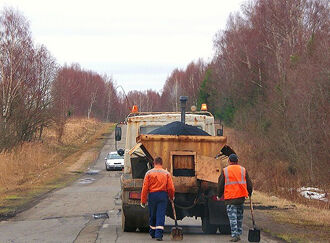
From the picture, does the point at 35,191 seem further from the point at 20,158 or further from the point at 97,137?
the point at 97,137

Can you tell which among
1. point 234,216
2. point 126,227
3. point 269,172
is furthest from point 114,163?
point 234,216

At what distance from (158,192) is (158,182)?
0.22m

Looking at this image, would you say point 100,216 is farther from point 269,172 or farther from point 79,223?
point 269,172

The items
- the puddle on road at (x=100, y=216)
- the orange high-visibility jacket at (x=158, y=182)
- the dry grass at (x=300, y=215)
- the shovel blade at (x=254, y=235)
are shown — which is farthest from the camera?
the puddle on road at (x=100, y=216)

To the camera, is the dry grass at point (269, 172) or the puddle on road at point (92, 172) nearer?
the dry grass at point (269, 172)

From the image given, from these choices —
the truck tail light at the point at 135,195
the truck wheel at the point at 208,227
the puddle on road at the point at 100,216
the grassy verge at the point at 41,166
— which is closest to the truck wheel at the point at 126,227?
the truck tail light at the point at 135,195

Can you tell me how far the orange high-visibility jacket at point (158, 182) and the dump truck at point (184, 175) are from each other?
51cm

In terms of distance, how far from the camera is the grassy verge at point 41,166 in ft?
84.9

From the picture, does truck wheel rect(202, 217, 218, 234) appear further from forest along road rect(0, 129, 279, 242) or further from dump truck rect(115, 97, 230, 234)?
forest along road rect(0, 129, 279, 242)

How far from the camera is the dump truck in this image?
12.8 metres

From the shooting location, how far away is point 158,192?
1230 centimetres

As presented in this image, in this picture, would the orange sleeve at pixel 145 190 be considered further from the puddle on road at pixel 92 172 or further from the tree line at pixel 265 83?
the puddle on road at pixel 92 172

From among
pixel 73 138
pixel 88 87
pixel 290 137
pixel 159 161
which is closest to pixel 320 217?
pixel 159 161

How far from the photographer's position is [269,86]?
47.2 meters
